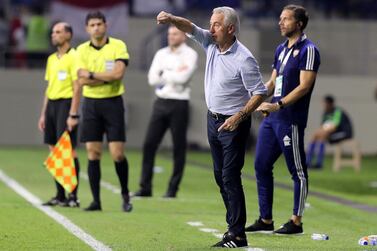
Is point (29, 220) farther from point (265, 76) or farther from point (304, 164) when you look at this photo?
point (265, 76)

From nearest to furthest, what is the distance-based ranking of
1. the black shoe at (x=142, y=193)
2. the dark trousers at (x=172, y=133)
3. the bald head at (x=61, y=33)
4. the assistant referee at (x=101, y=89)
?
the assistant referee at (x=101, y=89) < the bald head at (x=61, y=33) < the black shoe at (x=142, y=193) < the dark trousers at (x=172, y=133)

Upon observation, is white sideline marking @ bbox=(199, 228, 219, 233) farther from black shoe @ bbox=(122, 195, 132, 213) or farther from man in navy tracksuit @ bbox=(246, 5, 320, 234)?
black shoe @ bbox=(122, 195, 132, 213)

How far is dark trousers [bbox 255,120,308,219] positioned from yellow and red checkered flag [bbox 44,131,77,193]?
3.24m

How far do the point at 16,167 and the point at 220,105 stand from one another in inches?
498

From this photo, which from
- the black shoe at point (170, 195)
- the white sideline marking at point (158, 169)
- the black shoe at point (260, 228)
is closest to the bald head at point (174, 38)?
the black shoe at point (170, 195)

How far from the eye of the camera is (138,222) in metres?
12.9

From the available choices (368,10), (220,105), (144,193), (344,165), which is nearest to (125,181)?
(144,193)

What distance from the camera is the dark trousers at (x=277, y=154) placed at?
12.0 m

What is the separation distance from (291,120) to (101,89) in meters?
2.71

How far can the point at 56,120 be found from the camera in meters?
15.2

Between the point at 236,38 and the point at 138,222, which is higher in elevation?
the point at 236,38

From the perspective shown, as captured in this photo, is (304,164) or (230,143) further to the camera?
(304,164)

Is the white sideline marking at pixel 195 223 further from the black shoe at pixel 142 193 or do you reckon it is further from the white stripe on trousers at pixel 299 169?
the black shoe at pixel 142 193

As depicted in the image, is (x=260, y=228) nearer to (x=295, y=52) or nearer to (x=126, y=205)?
(x=295, y=52)
